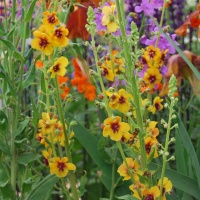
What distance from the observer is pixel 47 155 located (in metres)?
1.39

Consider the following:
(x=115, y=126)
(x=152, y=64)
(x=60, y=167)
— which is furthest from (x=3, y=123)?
(x=152, y=64)

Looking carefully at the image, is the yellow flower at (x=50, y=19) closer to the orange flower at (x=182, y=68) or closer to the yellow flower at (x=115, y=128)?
the yellow flower at (x=115, y=128)

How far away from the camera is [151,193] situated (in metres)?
1.21

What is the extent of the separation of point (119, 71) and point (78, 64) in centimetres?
62

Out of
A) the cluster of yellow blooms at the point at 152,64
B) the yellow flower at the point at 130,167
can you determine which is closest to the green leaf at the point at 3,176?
the yellow flower at the point at 130,167

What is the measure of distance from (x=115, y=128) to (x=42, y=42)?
0.23m

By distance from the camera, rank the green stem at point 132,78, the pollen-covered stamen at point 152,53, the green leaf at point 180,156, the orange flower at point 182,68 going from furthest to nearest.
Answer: the orange flower at point 182,68, the green leaf at point 180,156, the pollen-covered stamen at point 152,53, the green stem at point 132,78

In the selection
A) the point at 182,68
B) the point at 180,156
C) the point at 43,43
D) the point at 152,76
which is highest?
the point at 43,43

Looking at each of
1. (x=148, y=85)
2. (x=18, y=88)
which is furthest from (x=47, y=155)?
(x=148, y=85)

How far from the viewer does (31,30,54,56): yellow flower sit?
1.24 meters

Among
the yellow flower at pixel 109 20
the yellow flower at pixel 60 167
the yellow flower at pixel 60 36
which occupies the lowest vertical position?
the yellow flower at pixel 60 167

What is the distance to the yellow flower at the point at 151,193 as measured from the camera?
120 cm

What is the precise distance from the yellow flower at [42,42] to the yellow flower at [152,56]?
0.86ft

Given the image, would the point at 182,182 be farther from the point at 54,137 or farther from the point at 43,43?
the point at 43,43
